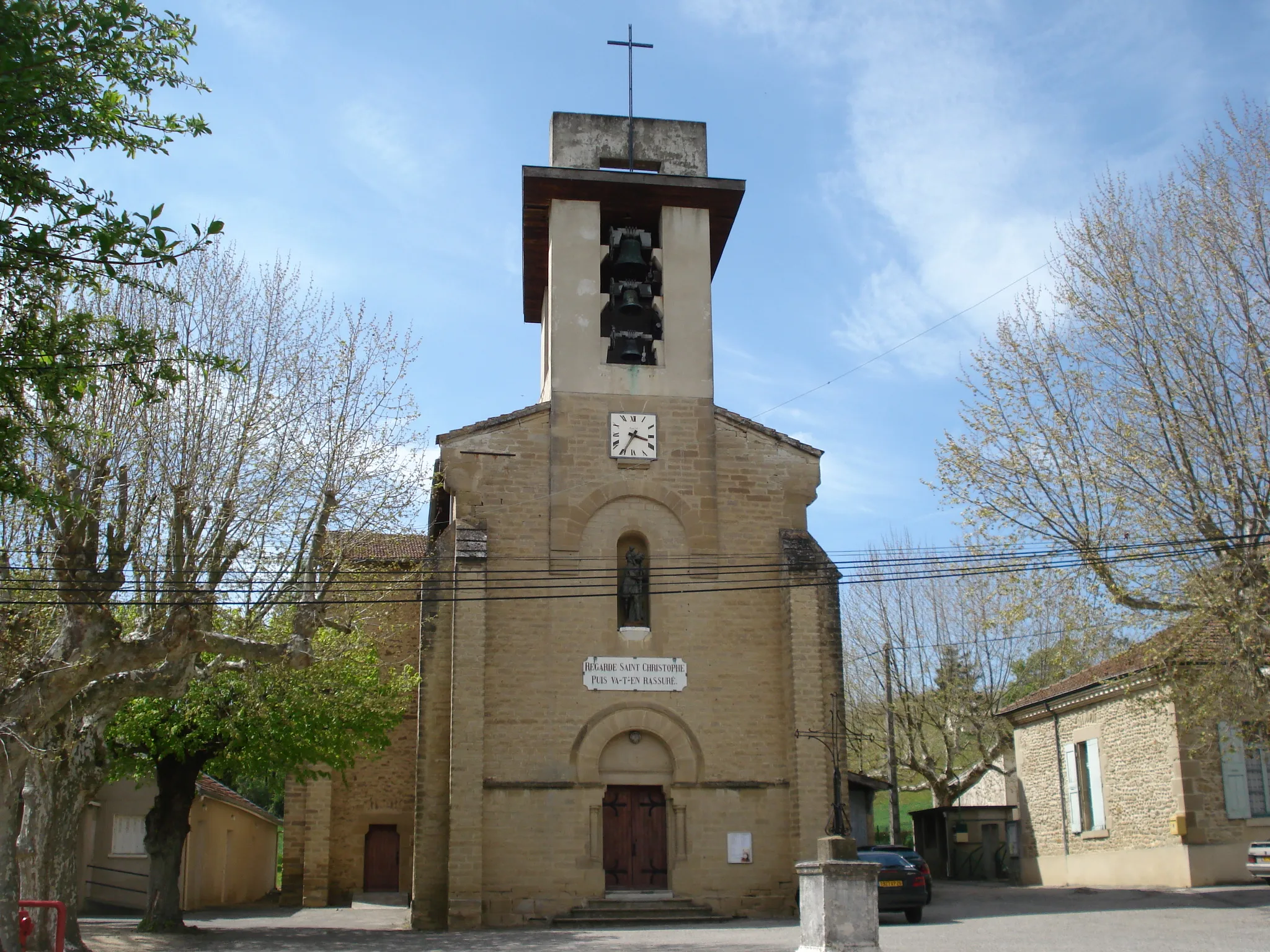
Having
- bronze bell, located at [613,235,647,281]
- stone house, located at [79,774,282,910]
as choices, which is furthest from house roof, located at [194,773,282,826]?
bronze bell, located at [613,235,647,281]

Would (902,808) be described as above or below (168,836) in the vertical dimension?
below

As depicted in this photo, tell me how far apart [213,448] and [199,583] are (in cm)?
178

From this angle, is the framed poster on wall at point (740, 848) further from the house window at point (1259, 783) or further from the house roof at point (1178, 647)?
the house window at point (1259, 783)

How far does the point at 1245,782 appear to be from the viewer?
21.4 m

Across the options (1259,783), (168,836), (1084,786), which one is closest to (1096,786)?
(1084,786)

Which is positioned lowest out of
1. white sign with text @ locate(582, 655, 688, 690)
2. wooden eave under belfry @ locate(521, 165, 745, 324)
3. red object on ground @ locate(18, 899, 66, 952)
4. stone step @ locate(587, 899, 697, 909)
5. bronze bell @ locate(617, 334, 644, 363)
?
stone step @ locate(587, 899, 697, 909)

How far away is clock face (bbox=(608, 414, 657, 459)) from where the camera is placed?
21.5 m

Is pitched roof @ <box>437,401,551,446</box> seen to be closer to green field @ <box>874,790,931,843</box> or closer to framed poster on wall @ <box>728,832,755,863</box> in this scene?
framed poster on wall @ <box>728,832,755,863</box>

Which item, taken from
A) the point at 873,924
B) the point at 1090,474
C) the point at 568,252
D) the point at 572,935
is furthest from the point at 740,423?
the point at 873,924

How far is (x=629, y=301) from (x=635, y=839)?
9442 mm

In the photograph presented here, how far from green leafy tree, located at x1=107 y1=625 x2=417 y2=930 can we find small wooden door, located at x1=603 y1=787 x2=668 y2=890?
183 inches

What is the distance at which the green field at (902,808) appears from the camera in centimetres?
4897

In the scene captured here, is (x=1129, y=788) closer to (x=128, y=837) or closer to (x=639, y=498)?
(x=639, y=498)

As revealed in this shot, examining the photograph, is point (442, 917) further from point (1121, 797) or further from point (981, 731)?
point (981, 731)
